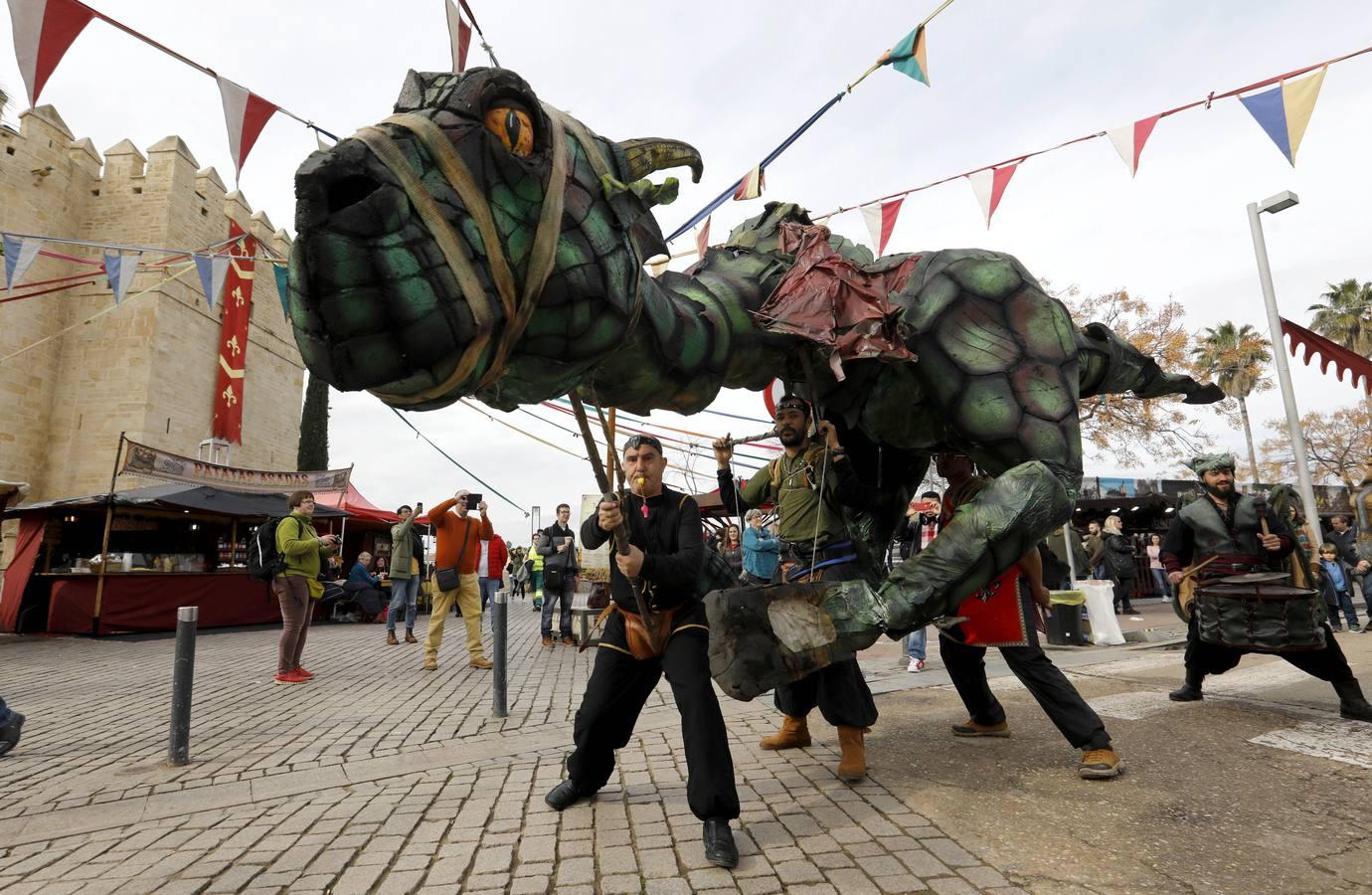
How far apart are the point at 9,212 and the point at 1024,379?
21384 millimetres

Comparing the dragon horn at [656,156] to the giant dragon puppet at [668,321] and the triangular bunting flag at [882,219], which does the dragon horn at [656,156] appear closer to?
the giant dragon puppet at [668,321]

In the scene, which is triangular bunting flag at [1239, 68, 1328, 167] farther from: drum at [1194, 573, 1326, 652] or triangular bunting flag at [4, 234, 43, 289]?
triangular bunting flag at [4, 234, 43, 289]

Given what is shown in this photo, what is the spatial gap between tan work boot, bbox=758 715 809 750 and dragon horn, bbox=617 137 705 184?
276 cm

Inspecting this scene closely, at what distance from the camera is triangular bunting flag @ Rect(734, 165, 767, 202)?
467 cm

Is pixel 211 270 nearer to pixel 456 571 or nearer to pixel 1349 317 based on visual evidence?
pixel 456 571

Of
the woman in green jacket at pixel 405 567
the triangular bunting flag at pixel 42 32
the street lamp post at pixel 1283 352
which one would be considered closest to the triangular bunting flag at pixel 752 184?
the triangular bunting flag at pixel 42 32

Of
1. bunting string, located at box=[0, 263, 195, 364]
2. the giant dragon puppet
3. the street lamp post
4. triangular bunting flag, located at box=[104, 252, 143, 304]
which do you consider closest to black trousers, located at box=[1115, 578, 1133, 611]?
the street lamp post

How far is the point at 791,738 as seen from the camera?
12.7 feet

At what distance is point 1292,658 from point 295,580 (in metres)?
7.11

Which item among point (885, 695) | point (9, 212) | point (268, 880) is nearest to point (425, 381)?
point (268, 880)

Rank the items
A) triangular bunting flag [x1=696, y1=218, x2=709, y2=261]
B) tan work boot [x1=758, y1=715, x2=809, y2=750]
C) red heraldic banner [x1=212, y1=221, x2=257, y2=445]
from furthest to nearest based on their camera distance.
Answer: red heraldic banner [x1=212, y1=221, x2=257, y2=445]
triangular bunting flag [x1=696, y1=218, x2=709, y2=261]
tan work boot [x1=758, y1=715, x2=809, y2=750]

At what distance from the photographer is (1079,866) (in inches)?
87.7

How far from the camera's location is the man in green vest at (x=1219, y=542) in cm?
448

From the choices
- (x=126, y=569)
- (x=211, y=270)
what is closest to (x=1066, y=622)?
(x=211, y=270)
